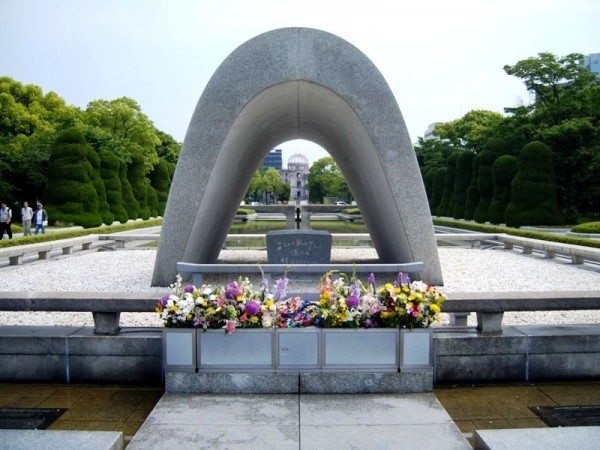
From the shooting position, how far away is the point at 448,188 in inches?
1571

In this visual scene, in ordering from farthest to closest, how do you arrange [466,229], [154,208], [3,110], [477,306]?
[154,208], [3,110], [466,229], [477,306]

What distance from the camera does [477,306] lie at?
4.99m

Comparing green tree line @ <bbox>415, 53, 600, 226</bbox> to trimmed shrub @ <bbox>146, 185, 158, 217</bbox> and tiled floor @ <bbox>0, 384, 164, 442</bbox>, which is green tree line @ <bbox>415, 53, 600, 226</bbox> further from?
tiled floor @ <bbox>0, 384, 164, 442</bbox>

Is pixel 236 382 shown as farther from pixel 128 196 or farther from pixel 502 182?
pixel 128 196

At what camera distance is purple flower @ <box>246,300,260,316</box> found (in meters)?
4.34

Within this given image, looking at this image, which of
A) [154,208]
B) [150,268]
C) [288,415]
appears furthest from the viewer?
[154,208]

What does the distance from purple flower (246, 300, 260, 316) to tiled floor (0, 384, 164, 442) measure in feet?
3.71

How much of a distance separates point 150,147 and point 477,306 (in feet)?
136


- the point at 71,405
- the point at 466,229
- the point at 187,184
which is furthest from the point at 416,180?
the point at 466,229

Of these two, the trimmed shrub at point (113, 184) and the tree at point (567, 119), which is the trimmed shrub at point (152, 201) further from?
the tree at point (567, 119)

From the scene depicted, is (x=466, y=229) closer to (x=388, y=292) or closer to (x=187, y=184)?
(x=187, y=184)

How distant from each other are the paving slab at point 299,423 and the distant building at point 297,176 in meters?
97.1

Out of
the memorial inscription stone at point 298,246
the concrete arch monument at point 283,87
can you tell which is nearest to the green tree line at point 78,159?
the memorial inscription stone at point 298,246

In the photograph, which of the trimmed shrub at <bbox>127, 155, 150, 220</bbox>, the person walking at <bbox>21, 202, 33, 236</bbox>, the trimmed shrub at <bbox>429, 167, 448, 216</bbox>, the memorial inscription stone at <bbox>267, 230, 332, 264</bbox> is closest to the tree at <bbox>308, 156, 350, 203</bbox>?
the trimmed shrub at <bbox>429, 167, 448, 216</bbox>
